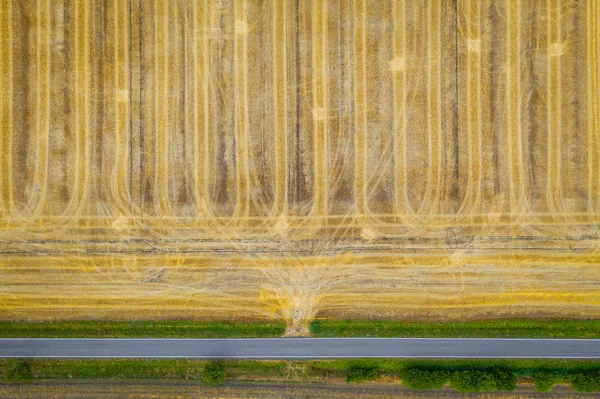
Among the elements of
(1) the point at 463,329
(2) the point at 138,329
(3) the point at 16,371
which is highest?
(2) the point at 138,329

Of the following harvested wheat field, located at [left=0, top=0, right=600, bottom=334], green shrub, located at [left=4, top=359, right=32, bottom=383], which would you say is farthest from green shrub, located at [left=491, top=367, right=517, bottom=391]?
green shrub, located at [left=4, top=359, right=32, bottom=383]

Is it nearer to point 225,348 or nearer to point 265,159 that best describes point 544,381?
point 225,348

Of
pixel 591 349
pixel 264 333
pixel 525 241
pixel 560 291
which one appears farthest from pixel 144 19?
pixel 591 349

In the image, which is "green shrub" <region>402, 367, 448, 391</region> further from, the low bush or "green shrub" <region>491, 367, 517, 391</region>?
"green shrub" <region>491, 367, 517, 391</region>

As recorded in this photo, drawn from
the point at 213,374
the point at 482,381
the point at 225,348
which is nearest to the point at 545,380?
the point at 482,381

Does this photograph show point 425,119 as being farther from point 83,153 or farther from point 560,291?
point 83,153

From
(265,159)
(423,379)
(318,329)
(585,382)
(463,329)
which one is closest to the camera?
(585,382)

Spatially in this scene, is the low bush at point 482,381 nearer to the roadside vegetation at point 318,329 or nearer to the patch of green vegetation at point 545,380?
the patch of green vegetation at point 545,380
